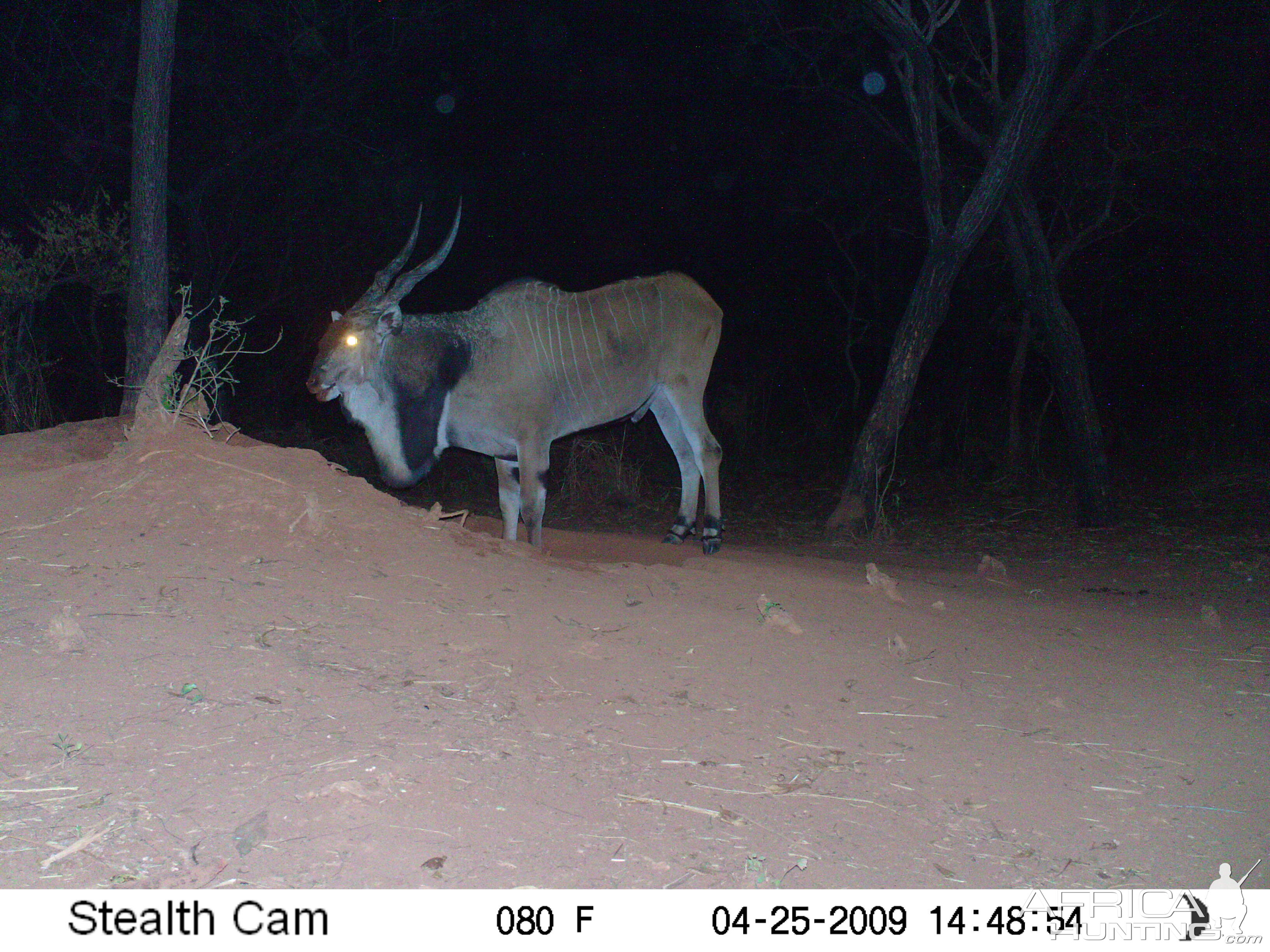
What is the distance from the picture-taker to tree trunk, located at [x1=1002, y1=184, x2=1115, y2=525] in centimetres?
1045

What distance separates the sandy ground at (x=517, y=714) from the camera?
279cm

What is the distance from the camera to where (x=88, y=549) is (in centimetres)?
429

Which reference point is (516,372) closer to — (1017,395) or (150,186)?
(150,186)

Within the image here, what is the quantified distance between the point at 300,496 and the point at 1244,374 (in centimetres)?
1844

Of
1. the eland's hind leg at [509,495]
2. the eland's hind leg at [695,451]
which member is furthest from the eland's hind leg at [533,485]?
the eland's hind leg at [695,451]

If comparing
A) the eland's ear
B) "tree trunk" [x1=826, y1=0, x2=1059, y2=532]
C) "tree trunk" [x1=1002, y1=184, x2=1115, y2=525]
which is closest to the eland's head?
the eland's ear

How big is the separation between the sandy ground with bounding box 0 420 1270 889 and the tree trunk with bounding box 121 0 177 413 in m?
1.39

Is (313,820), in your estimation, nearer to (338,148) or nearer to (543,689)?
(543,689)

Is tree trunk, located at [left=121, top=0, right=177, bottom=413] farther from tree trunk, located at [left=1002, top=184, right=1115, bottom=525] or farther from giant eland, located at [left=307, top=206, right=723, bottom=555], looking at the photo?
tree trunk, located at [left=1002, top=184, right=1115, bottom=525]

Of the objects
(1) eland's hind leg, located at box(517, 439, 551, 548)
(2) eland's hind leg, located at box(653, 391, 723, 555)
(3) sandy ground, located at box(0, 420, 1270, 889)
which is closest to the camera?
(3) sandy ground, located at box(0, 420, 1270, 889)

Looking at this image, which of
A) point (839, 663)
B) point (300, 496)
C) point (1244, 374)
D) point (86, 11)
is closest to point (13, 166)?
point (86, 11)

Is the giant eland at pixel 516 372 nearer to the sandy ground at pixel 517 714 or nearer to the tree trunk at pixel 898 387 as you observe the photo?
the sandy ground at pixel 517 714

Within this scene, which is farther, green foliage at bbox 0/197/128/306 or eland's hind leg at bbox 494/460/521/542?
green foliage at bbox 0/197/128/306

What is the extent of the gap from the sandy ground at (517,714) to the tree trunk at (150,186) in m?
1.39
